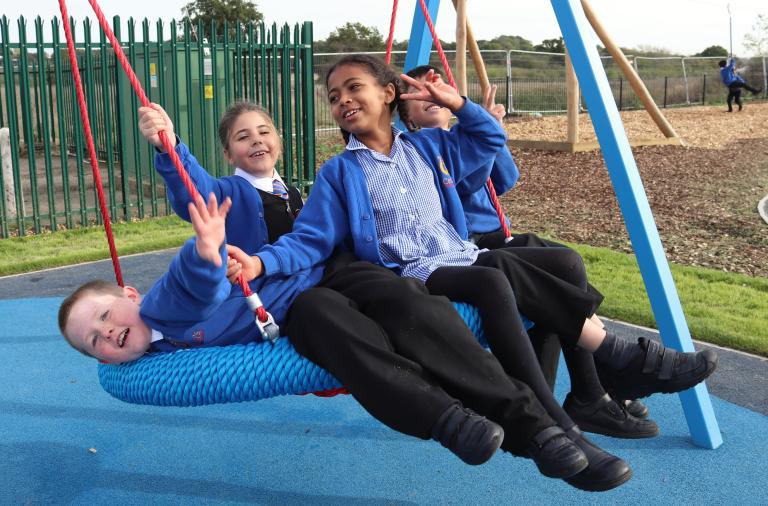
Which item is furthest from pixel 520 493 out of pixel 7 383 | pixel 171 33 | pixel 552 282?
pixel 171 33

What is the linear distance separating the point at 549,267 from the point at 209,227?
3.20 ft

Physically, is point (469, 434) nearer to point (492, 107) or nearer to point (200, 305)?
point (200, 305)

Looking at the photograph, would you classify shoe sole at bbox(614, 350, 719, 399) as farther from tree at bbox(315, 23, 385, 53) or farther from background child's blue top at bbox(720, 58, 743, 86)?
tree at bbox(315, 23, 385, 53)

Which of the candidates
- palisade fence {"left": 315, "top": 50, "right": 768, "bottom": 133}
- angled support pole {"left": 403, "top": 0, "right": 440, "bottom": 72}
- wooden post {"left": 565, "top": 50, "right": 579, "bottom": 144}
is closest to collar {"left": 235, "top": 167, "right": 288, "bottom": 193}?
angled support pole {"left": 403, "top": 0, "right": 440, "bottom": 72}

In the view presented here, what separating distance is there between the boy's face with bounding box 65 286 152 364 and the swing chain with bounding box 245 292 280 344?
364mm

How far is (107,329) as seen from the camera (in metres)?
2.15

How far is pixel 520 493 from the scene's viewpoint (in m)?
2.72

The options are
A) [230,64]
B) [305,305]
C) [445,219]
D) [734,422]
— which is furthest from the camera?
[230,64]

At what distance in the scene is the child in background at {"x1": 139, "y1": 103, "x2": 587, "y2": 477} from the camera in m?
1.84

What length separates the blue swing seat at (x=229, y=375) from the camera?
197cm

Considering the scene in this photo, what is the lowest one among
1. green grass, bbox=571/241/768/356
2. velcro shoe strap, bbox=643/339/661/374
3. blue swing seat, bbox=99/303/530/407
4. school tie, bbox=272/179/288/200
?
green grass, bbox=571/241/768/356

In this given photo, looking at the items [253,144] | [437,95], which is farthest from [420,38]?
[437,95]

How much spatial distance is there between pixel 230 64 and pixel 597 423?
699cm

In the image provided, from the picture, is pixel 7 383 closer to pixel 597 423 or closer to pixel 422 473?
pixel 422 473
